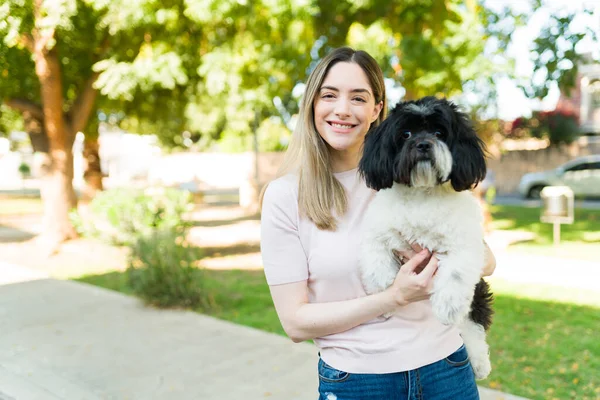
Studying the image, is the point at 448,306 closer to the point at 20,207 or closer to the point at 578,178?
the point at 578,178

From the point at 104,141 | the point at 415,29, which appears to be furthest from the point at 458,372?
the point at 104,141

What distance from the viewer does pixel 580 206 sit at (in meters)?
19.4

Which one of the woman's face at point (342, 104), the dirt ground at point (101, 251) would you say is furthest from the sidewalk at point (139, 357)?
the woman's face at point (342, 104)

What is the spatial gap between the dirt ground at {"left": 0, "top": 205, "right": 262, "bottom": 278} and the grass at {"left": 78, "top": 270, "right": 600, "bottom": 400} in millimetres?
1438

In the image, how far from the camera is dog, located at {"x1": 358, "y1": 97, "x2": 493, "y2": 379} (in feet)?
6.68

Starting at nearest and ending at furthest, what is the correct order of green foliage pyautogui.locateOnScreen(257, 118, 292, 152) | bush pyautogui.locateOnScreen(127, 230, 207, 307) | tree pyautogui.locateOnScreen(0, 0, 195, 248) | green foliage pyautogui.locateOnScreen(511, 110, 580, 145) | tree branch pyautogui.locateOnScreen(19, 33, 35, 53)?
bush pyautogui.locateOnScreen(127, 230, 207, 307) < tree pyautogui.locateOnScreen(0, 0, 195, 248) < tree branch pyautogui.locateOnScreen(19, 33, 35, 53) < green foliage pyautogui.locateOnScreen(511, 110, 580, 145) < green foliage pyautogui.locateOnScreen(257, 118, 292, 152)

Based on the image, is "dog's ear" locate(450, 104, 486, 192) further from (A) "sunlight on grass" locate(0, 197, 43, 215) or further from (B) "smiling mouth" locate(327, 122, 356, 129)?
(A) "sunlight on grass" locate(0, 197, 43, 215)

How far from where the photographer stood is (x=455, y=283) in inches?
78.7

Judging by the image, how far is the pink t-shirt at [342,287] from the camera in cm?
190

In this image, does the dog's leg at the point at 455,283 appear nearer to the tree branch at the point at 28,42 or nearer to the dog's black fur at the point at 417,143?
the dog's black fur at the point at 417,143

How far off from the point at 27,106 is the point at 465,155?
40.7 ft

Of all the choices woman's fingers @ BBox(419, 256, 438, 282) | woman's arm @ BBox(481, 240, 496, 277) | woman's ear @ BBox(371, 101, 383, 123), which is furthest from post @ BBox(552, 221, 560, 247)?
woman's fingers @ BBox(419, 256, 438, 282)

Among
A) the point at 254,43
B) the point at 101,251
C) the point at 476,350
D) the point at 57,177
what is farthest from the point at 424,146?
the point at 57,177

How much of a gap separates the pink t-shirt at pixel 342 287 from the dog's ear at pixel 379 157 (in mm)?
207
